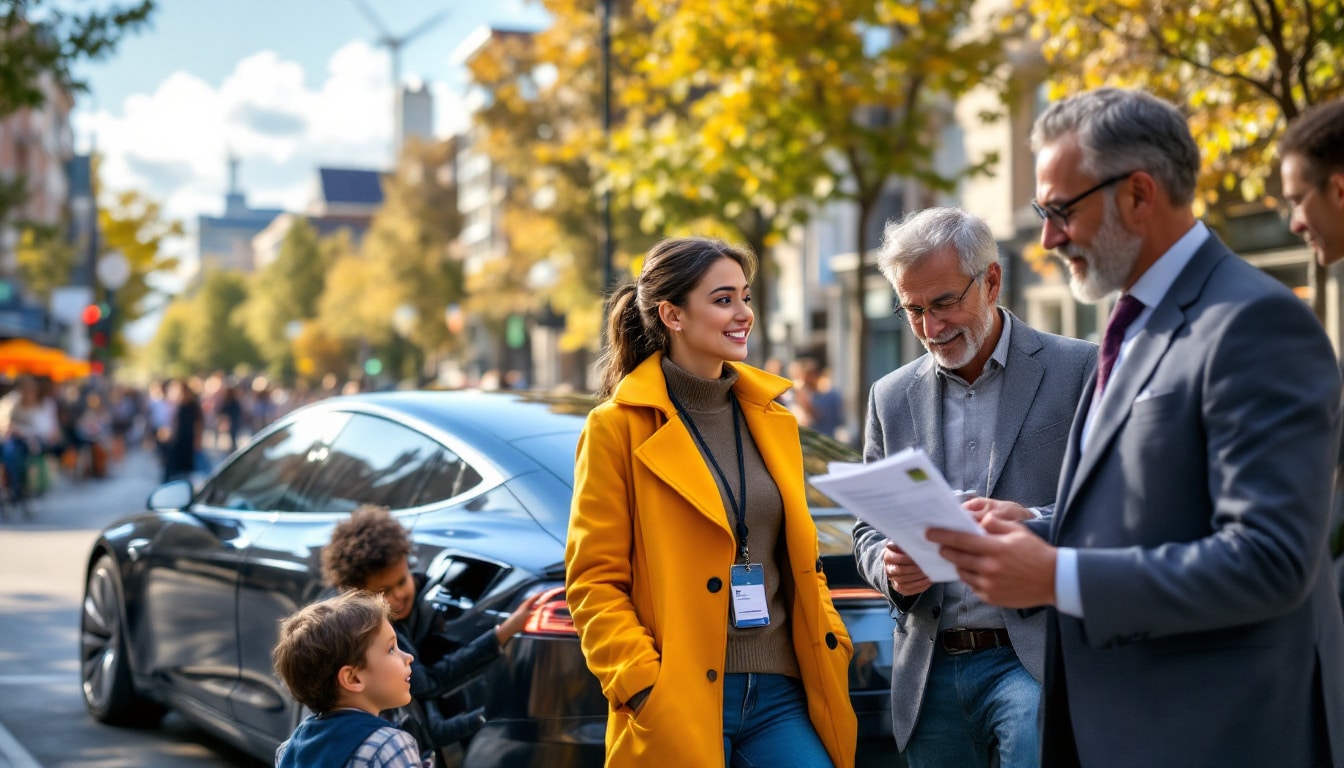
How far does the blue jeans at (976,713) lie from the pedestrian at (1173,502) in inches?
31.8

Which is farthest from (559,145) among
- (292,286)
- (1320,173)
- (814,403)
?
(292,286)

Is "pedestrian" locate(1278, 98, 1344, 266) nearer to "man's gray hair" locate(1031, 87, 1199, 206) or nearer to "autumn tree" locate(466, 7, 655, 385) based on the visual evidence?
"man's gray hair" locate(1031, 87, 1199, 206)

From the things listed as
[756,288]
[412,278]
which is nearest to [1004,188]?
[756,288]

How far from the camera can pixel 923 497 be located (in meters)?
2.41

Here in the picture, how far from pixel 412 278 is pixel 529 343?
879cm

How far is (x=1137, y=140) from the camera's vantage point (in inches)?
96.6

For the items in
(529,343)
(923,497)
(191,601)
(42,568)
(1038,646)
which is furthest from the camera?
(529,343)

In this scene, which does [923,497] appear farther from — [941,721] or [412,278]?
[412,278]

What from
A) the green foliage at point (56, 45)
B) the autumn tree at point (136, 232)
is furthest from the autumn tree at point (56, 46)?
the autumn tree at point (136, 232)

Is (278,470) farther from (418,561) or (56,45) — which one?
(56,45)

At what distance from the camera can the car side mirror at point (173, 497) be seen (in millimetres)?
6668

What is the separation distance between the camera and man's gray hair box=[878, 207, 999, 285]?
355 centimetres

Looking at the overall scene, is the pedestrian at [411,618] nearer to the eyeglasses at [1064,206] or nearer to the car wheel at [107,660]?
the eyeglasses at [1064,206]

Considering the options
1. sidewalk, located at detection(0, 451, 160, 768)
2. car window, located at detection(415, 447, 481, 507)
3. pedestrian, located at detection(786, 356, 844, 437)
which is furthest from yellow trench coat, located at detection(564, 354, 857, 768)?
pedestrian, located at detection(786, 356, 844, 437)
